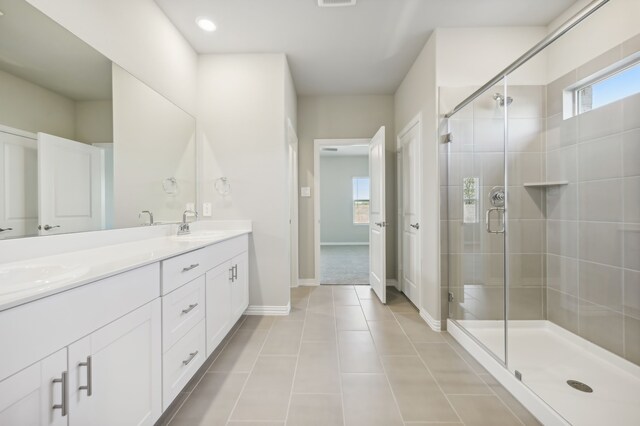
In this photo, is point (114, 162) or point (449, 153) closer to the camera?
point (114, 162)

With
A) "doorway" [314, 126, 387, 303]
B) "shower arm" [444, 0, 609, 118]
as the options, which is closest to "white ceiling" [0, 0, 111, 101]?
"shower arm" [444, 0, 609, 118]

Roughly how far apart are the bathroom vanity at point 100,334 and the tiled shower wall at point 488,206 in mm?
2125

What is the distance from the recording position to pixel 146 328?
1.22 meters

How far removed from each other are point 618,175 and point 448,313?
1.58 metres

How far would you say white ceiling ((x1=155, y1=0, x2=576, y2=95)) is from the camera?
7.39 feet

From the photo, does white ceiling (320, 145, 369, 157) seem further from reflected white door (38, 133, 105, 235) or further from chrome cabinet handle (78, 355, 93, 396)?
chrome cabinet handle (78, 355, 93, 396)

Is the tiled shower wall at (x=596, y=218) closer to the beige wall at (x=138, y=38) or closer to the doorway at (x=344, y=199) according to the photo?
the beige wall at (x=138, y=38)

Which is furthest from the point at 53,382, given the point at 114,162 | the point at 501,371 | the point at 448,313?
the point at 448,313

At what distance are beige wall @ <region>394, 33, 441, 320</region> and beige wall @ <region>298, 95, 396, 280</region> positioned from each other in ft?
3.09

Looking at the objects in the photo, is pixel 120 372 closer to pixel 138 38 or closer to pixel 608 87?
pixel 138 38

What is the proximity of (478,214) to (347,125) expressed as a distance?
7.43ft

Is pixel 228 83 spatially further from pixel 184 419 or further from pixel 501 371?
pixel 501 371

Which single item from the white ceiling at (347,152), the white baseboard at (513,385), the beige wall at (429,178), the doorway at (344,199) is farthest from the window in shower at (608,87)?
the doorway at (344,199)

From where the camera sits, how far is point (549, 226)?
2.39m
